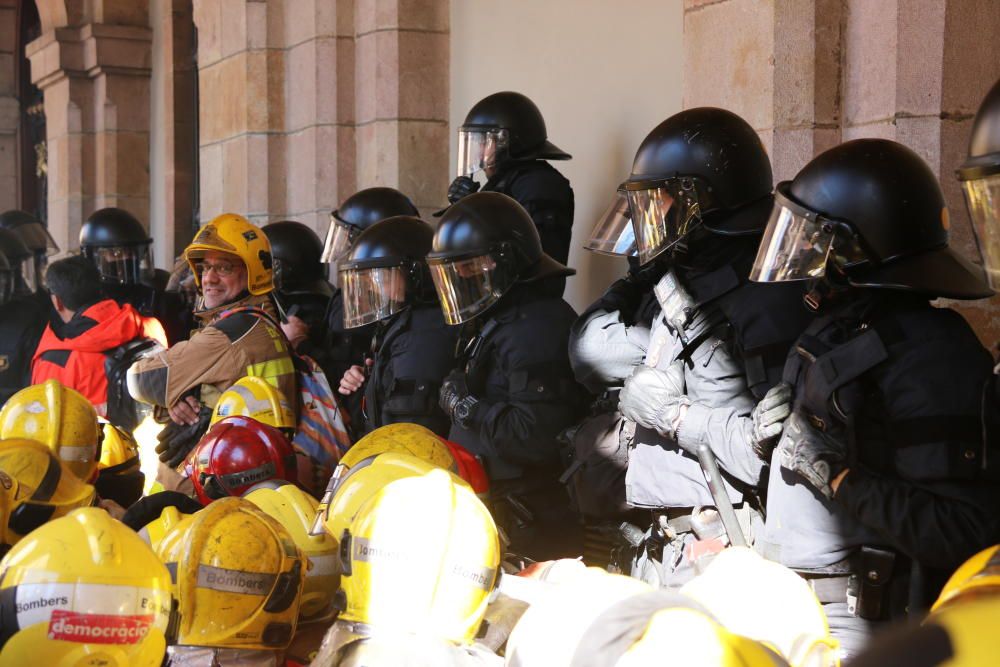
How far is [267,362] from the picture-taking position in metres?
4.76

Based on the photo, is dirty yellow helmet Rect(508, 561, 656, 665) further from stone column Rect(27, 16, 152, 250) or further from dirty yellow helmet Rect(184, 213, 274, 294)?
stone column Rect(27, 16, 152, 250)

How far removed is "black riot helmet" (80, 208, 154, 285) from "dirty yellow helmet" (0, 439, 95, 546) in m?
4.43

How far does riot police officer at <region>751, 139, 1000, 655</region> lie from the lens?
2.70 meters

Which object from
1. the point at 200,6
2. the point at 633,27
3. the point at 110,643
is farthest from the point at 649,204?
the point at 200,6

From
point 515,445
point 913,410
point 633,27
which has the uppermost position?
point 633,27

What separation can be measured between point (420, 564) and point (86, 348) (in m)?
4.02

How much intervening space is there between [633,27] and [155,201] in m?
7.28

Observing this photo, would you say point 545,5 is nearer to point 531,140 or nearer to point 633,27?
point 633,27

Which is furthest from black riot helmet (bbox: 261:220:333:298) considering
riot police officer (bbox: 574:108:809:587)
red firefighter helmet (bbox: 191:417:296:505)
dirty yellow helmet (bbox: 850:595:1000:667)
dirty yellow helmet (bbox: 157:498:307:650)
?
dirty yellow helmet (bbox: 850:595:1000:667)

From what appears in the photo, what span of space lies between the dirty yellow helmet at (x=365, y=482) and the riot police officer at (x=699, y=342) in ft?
2.45

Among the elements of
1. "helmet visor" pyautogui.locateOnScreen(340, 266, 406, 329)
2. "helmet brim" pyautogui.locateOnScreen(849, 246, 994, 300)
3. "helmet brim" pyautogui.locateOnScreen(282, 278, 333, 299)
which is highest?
"helmet brim" pyautogui.locateOnScreen(849, 246, 994, 300)

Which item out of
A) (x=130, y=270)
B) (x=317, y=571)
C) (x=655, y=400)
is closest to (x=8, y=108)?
(x=130, y=270)

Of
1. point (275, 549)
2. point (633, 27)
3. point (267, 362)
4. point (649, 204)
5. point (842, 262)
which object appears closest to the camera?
point (275, 549)

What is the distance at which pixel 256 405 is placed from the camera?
4.20m
